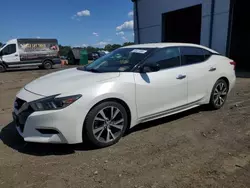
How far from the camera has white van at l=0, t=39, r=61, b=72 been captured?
17.5 m

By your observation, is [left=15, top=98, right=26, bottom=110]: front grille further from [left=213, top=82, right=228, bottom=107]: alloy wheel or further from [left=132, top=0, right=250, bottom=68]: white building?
[left=132, top=0, right=250, bottom=68]: white building

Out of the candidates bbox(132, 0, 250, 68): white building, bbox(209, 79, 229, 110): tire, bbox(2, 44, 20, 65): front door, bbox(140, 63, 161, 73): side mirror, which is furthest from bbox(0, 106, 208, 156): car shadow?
bbox(2, 44, 20, 65): front door

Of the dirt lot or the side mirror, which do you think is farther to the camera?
the side mirror

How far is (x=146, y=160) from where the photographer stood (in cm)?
305

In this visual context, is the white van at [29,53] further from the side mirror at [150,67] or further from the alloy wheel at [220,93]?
the side mirror at [150,67]

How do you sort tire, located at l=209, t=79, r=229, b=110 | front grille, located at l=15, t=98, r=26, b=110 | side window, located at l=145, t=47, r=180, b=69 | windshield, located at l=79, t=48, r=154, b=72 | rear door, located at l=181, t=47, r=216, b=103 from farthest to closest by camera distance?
tire, located at l=209, t=79, r=229, b=110
rear door, located at l=181, t=47, r=216, b=103
side window, located at l=145, t=47, r=180, b=69
windshield, located at l=79, t=48, r=154, b=72
front grille, located at l=15, t=98, r=26, b=110

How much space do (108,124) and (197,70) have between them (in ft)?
7.09

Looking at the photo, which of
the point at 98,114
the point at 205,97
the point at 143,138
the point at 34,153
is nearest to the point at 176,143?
the point at 143,138

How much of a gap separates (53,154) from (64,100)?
2.66 ft

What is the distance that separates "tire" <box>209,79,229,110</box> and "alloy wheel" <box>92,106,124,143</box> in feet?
7.89

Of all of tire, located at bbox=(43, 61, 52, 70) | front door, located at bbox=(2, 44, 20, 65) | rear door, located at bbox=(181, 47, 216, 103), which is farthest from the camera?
tire, located at bbox=(43, 61, 52, 70)

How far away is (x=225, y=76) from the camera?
5.11m

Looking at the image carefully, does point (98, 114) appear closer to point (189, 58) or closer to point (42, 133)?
point (42, 133)

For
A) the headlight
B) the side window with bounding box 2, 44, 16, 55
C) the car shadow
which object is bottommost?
the car shadow
